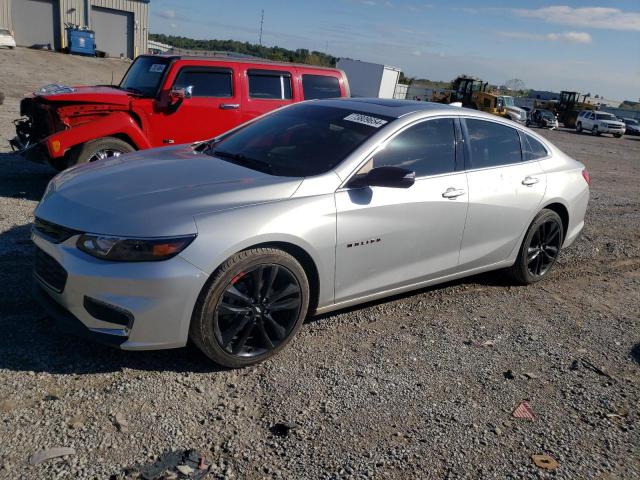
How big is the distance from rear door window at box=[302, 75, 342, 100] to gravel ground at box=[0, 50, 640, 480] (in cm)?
454

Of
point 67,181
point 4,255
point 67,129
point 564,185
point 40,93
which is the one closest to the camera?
point 67,181

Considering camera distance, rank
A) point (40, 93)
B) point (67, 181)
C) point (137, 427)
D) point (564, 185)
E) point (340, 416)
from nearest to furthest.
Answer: point (137, 427) → point (340, 416) → point (67, 181) → point (564, 185) → point (40, 93)

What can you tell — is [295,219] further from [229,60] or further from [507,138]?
[229,60]

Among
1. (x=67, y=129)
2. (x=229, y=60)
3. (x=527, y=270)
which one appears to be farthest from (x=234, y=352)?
(x=229, y=60)

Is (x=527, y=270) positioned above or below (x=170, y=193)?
below

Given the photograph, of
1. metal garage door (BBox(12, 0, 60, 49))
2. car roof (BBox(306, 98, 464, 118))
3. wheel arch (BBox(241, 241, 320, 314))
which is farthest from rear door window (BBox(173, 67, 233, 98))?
metal garage door (BBox(12, 0, 60, 49))

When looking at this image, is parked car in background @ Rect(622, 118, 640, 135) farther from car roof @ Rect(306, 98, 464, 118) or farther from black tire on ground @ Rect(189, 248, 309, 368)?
black tire on ground @ Rect(189, 248, 309, 368)

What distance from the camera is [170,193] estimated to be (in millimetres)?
3473

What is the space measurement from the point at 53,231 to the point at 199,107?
4706 mm

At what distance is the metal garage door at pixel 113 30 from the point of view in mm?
42219

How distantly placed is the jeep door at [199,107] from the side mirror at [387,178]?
4.45 m

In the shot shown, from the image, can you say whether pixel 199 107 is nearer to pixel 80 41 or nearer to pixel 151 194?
pixel 151 194

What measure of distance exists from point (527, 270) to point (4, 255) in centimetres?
476

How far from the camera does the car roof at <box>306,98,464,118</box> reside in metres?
4.53
